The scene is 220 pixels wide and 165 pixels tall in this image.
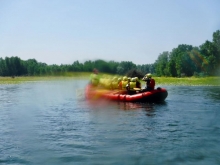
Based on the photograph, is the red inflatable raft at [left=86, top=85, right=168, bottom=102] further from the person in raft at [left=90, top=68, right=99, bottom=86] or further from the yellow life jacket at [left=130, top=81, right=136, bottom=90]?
the person in raft at [left=90, top=68, right=99, bottom=86]

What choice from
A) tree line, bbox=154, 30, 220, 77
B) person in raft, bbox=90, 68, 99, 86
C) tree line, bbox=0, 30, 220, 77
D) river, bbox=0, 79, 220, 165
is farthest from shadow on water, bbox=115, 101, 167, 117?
tree line, bbox=154, 30, 220, 77

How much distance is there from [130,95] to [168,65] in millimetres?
68916

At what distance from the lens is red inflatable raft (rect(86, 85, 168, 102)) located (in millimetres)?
23000

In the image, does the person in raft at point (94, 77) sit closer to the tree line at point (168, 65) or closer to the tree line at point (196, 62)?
the tree line at point (168, 65)

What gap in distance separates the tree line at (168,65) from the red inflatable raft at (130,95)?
242 centimetres

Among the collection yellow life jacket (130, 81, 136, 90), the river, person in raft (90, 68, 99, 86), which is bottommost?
the river

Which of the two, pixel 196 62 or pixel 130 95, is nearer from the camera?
pixel 130 95

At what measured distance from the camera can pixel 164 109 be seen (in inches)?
800

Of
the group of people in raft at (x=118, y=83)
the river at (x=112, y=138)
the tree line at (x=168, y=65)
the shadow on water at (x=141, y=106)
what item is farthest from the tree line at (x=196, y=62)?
the river at (x=112, y=138)

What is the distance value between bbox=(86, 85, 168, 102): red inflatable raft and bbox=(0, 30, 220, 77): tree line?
2423 mm

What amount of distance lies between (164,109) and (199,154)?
10372 millimetres

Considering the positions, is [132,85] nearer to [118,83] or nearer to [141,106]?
[118,83]

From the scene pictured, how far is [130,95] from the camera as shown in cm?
2411

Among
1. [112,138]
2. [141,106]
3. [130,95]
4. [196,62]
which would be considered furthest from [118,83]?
[196,62]
